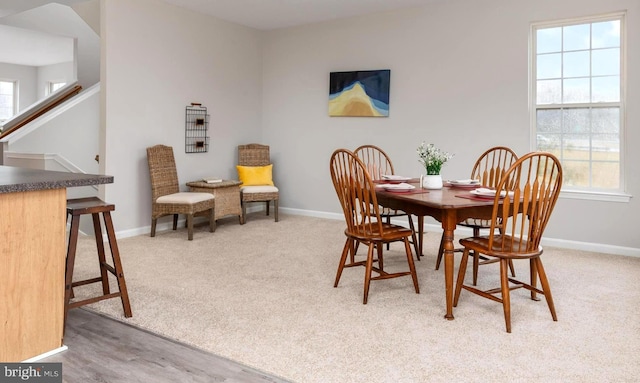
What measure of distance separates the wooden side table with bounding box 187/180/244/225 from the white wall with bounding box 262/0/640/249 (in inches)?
46.0

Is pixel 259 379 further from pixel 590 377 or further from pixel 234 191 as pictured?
pixel 234 191

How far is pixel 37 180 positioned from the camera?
2.11 metres

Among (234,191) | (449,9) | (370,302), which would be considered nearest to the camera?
(370,302)

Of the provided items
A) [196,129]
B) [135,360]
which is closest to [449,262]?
[135,360]

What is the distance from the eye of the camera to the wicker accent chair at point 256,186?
18.9ft

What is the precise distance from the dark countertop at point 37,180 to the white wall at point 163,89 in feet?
7.91

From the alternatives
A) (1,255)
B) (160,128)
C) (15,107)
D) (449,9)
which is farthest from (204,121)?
(15,107)

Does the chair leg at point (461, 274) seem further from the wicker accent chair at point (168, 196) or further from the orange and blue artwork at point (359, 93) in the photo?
the orange and blue artwork at point (359, 93)

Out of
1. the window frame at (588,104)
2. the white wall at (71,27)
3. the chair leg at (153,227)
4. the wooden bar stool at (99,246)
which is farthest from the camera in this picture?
the white wall at (71,27)

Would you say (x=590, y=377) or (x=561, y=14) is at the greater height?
(x=561, y=14)

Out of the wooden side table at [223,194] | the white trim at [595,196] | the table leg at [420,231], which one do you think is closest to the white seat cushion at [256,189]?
the wooden side table at [223,194]

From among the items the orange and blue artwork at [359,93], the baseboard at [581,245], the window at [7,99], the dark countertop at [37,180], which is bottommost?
the baseboard at [581,245]

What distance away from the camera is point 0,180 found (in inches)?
81.5

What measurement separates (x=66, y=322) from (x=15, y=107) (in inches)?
404
